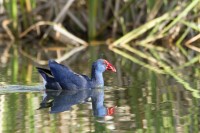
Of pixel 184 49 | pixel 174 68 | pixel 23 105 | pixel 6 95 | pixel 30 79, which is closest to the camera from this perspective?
pixel 23 105

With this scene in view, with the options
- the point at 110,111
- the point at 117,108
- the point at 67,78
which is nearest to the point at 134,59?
the point at 67,78

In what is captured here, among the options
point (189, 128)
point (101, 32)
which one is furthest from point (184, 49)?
point (189, 128)

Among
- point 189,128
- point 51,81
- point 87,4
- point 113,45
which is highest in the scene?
point 87,4

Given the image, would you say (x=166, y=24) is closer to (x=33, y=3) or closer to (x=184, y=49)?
(x=184, y=49)

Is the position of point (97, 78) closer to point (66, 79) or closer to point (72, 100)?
point (66, 79)

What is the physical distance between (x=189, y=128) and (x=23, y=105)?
6.56ft

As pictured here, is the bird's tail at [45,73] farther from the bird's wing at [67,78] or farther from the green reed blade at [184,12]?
the green reed blade at [184,12]

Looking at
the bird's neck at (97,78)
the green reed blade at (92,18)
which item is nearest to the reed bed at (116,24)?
the green reed blade at (92,18)

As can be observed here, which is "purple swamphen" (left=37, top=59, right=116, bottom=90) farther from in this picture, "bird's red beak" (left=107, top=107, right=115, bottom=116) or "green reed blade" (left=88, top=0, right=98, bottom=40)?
"green reed blade" (left=88, top=0, right=98, bottom=40)

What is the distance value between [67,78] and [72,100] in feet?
2.43

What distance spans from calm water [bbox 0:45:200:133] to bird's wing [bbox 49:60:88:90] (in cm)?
24

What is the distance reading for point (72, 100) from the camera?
7.46m

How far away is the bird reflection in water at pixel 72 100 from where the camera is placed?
6741 millimetres

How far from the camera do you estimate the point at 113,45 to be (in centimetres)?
1319
